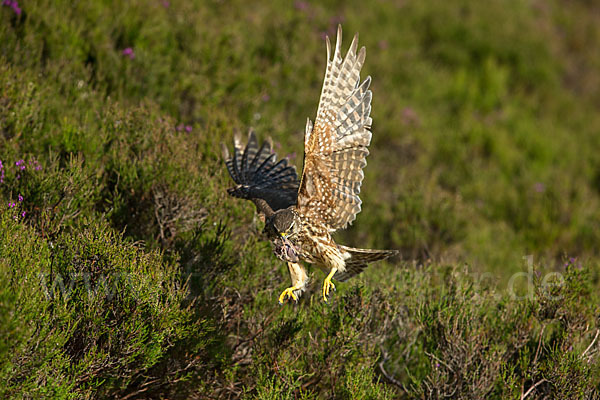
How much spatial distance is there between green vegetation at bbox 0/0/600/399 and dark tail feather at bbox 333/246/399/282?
0.22 metres

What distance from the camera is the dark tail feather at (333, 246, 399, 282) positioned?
4254 mm

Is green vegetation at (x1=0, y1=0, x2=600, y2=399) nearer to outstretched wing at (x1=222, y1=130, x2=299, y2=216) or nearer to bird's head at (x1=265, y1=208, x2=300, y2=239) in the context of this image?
outstretched wing at (x1=222, y1=130, x2=299, y2=216)

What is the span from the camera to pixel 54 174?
4.36 metres

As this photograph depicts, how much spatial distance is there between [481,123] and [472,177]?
154cm

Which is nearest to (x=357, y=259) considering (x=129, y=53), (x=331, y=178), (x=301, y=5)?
(x=331, y=178)

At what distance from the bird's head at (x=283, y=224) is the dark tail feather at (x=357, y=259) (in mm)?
432

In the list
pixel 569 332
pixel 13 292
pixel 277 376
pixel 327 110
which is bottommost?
pixel 277 376

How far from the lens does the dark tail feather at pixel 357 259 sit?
4254 mm

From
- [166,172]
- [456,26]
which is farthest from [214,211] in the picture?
[456,26]

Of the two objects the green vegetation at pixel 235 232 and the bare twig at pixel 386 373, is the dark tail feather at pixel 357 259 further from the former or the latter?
the bare twig at pixel 386 373

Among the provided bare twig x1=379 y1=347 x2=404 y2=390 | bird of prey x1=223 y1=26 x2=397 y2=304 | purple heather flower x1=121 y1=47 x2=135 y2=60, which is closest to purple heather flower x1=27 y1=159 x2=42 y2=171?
bird of prey x1=223 y1=26 x2=397 y2=304

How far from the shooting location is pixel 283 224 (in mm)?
3941

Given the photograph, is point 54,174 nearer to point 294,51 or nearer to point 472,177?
point 294,51

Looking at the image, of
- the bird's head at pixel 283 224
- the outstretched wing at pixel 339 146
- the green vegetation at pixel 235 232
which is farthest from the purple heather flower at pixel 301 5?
the bird's head at pixel 283 224
